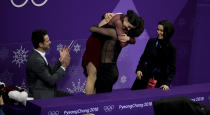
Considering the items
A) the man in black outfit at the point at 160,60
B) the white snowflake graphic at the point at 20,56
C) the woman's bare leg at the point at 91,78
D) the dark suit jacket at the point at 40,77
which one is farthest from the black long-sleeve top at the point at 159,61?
the white snowflake graphic at the point at 20,56

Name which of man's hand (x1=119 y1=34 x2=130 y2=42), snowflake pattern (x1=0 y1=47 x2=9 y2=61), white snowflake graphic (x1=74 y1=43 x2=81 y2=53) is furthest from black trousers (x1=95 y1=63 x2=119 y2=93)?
snowflake pattern (x1=0 y1=47 x2=9 y2=61)

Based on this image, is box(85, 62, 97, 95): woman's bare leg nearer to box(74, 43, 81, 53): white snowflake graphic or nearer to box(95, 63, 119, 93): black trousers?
box(95, 63, 119, 93): black trousers

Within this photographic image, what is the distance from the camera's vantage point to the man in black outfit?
6.58 m

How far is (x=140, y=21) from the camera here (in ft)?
Result: 20.2

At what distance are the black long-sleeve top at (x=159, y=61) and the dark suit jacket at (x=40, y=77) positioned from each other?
1.32 m

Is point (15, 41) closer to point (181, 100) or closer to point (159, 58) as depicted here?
point (159, 58)

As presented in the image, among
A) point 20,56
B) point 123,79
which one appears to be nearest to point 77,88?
point 123,79

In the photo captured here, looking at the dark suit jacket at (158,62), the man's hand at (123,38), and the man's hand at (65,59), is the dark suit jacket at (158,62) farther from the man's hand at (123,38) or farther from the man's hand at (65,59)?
the man's hand at (65,59)

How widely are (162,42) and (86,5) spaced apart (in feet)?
4.88

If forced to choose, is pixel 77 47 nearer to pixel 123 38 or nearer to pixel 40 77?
pixel 123 38

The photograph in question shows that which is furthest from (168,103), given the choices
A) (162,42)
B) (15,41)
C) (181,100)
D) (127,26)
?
(15,41)

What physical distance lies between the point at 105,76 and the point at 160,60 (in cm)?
91

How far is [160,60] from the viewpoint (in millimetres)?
6664

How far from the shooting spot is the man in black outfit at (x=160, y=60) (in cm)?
658
